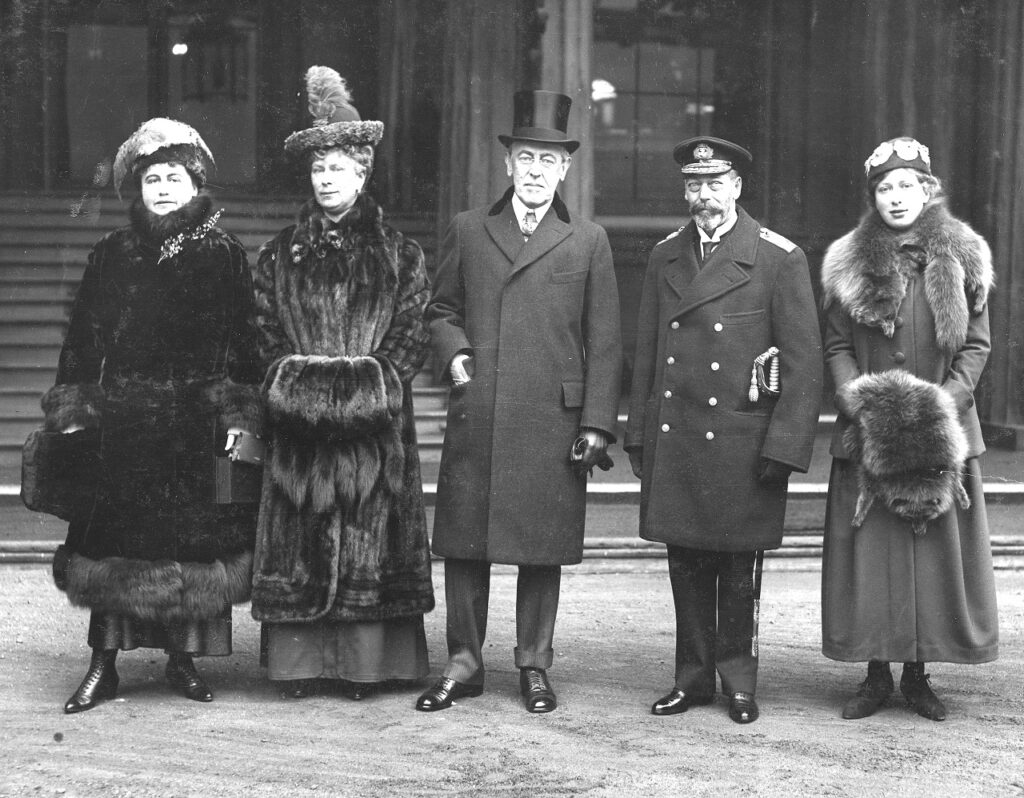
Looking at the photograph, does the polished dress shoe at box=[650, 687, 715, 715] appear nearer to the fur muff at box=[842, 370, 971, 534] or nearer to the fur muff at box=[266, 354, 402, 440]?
the fur muff at box=[842, 370, 971, 534]

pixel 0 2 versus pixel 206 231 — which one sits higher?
pixel 0 2

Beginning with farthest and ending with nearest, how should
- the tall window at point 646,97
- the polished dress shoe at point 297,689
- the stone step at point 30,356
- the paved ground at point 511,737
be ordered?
the tall window at point 646,97 → the stone step at point 30,356 → the polished dress shoe at point 297,689 → the paved ground at point 511,737

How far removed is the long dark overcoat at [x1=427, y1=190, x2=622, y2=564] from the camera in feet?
16.1

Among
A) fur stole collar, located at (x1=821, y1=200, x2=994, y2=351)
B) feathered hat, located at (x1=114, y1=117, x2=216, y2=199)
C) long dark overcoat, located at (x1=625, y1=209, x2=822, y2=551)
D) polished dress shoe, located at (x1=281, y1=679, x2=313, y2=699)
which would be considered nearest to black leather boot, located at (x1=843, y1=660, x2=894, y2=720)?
long dark overcoat, located at (x1=625, y1=209, x2=822, y2=551)

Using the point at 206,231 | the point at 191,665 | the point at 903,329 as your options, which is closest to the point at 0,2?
the point at 206,231

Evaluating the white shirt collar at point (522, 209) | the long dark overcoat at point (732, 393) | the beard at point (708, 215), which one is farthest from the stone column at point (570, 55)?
the long dark overcoat at point (732, 393)

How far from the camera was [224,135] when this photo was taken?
25.4ft

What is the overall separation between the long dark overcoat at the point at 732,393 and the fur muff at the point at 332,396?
1.00m

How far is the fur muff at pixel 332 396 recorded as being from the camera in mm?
4824

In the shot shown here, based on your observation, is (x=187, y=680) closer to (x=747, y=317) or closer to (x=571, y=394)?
(x=571, y=394)

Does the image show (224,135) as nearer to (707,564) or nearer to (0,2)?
(0,2)

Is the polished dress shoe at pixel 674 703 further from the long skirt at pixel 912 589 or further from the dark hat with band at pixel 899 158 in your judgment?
the dark hat with band at pixel 899 158

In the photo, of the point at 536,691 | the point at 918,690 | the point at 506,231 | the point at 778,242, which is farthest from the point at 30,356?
the point at 918,690

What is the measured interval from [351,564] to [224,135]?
3610 mm
